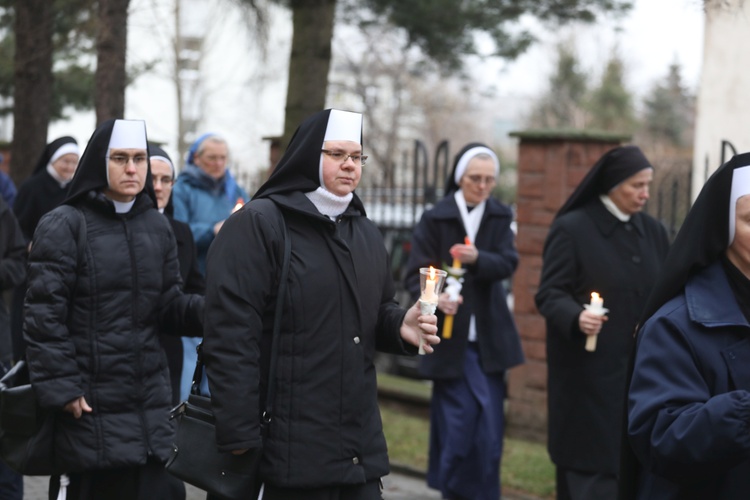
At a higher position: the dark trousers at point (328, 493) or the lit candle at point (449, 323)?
the lit candle at point (449, 323)

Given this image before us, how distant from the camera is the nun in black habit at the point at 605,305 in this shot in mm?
6703

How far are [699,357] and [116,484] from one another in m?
2.99

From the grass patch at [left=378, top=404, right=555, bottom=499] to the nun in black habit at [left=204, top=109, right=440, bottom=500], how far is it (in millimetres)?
3947

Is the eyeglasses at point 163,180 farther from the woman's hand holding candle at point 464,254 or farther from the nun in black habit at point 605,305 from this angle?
the nun in black habit at point 605,305

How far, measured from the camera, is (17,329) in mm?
8680

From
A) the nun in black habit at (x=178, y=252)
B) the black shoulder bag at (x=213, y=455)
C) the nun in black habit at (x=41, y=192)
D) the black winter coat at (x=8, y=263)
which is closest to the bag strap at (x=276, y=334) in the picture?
the black shoulder bag at (x=213, y=455)

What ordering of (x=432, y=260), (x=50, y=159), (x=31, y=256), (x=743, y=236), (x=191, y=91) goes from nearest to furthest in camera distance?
(x=743, y=236) → (x=31, y=256) → (x=432, y=260) → (x=50, y=159) → (x=191, y=91)

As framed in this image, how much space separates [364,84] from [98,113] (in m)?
25.3

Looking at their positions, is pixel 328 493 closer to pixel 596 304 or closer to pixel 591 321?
pixel 596 304

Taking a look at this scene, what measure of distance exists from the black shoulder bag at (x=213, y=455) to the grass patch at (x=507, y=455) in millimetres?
4182

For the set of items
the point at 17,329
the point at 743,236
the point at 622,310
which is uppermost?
the point at 743,236

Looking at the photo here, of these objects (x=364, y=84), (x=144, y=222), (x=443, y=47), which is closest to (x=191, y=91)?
(x=364, y=84)

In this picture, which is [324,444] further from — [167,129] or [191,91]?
[167,129]

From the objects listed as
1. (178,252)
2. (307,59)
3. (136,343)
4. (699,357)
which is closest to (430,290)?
(699,357)
